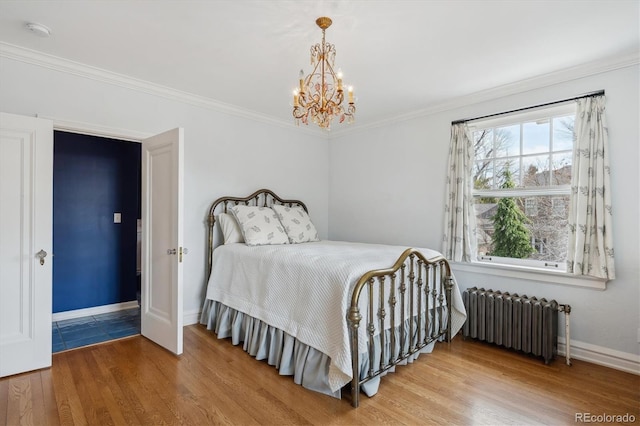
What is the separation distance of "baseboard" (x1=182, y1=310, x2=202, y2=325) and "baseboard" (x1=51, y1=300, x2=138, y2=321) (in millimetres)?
1132

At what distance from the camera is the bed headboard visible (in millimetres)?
3600

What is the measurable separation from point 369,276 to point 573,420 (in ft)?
4.84

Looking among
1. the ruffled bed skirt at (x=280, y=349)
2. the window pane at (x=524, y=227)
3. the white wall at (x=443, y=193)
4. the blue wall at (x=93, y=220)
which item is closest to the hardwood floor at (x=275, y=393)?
the ruffled bed skirt at (x=280, y=349)

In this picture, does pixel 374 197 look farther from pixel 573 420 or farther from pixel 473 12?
pixel 573 420

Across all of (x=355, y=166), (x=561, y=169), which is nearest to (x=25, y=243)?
(x=355, y=166)

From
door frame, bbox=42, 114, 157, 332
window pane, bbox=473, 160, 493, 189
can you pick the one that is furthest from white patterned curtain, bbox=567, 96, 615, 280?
door frame, bbox=42, 114, 157, 332

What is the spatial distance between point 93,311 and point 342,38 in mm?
4061

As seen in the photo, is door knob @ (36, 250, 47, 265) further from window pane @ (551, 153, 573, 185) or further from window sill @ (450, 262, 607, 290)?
window pane @ (551, 153, 573, 185)

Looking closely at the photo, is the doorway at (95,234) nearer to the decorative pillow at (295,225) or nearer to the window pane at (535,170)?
the decorative pillow at (295,225)

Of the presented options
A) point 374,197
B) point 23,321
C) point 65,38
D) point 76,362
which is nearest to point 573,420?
point 374,197

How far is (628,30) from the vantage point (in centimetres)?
219

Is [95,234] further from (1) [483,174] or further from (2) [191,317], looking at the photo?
(1) [483,174]

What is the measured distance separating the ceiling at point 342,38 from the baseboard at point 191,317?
7.87 feet

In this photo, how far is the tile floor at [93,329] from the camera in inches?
118
